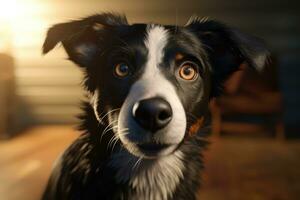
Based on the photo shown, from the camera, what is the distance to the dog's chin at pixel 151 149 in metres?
1.23

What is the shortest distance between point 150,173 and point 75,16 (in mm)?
837

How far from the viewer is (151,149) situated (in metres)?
1.24

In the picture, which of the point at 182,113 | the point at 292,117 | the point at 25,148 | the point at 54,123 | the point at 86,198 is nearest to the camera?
the point at 182,113

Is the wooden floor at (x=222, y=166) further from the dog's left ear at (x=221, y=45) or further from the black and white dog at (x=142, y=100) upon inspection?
the dog's left ear at (x=221, y=45)

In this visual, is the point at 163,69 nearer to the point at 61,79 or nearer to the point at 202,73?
the point at 202,73

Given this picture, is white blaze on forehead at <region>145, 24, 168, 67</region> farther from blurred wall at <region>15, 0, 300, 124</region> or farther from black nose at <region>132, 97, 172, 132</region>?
blurred wall at <region>15, 0, 300, 124</region>

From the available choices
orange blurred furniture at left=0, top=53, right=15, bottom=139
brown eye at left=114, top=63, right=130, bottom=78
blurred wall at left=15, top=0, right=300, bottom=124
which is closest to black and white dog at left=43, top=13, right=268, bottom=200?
brown eye at left=114, top=63, right=130, bottom=78

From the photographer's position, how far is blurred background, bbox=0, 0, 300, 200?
6.31 ft

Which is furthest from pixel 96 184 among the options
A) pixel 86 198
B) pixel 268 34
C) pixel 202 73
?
pixel 268 34

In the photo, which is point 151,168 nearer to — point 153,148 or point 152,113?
point 153,148

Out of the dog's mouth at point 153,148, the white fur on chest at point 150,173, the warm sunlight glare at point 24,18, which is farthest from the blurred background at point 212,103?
the dog's mouth at point 153,148

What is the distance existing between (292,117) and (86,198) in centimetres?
185

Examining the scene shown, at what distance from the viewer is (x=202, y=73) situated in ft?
4.23

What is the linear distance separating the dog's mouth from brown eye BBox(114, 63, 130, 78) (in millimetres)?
210
